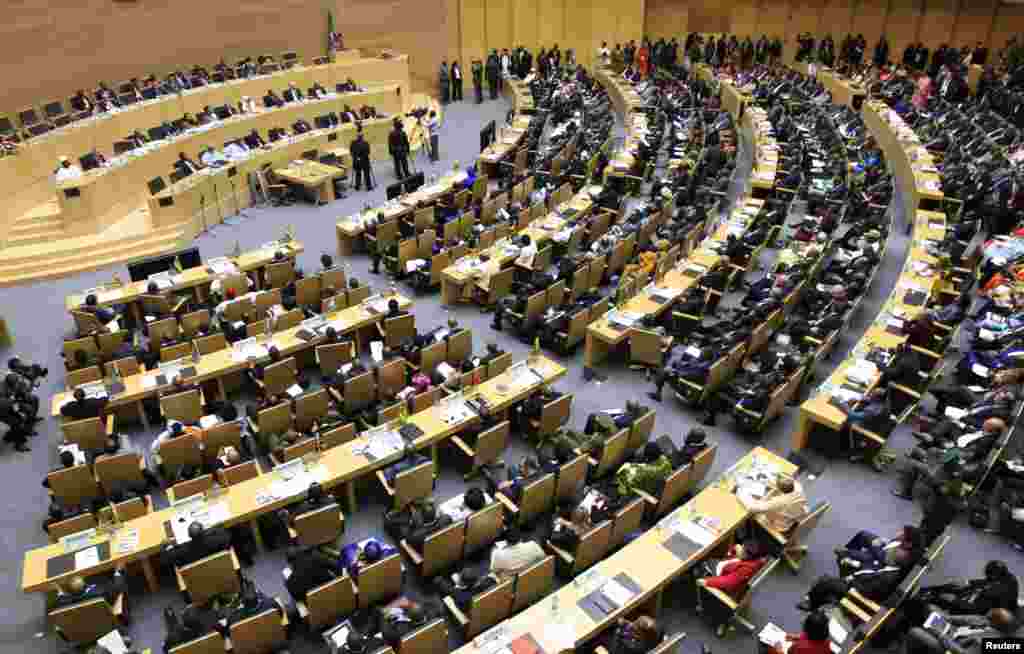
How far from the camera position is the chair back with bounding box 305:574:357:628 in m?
7.40

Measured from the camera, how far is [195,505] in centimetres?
848

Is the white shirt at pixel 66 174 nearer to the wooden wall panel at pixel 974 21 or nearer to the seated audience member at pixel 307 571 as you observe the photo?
the seated audience member at pixel 307 571

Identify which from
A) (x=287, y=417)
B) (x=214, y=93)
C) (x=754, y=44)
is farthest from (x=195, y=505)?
(x=754, y=44)

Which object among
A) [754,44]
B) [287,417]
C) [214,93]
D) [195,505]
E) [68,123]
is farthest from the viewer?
[754,44]

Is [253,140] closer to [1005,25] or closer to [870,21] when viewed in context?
[870,21]

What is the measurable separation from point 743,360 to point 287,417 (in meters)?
6.89

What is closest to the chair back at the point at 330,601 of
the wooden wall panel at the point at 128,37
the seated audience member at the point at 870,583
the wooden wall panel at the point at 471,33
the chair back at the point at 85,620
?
the chair back at the point at 85,620

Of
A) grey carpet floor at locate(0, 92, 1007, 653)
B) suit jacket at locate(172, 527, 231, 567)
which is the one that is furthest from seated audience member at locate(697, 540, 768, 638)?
suit jacket at locate(172, 527, 231, 567)

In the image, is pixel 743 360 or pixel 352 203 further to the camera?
pixel 352 203

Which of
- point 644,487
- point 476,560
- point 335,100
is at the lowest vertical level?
point 476,560

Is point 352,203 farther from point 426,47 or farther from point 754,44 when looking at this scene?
point 754,44

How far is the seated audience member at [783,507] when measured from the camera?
26.9ft

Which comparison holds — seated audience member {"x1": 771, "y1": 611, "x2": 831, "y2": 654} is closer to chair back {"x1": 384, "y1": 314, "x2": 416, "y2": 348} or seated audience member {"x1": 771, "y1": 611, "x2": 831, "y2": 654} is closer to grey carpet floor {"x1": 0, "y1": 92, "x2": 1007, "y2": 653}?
grey carpet floor {"x1": 0, "y1": 92, "x2": 1007, "y2": 653}

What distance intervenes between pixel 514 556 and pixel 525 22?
102 ft
